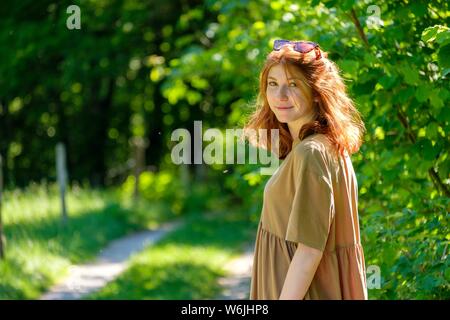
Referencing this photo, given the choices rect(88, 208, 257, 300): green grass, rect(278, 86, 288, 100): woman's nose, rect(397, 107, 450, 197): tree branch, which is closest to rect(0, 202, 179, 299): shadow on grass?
rect(88, 208, 257, 300): green grass

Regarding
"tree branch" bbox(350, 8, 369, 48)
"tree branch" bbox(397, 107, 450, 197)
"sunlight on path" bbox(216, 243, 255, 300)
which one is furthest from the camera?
"sunlight on path" bbox(216, 243, 255, 300)

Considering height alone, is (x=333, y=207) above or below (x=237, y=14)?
below

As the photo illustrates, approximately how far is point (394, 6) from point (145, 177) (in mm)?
18003

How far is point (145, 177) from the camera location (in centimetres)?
2284

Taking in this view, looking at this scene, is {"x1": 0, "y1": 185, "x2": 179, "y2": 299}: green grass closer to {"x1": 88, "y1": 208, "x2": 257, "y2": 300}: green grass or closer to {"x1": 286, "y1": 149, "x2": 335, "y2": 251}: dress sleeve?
{"x1": 88, "y1": 208, "x2": 257, "y2": 300}: green grass

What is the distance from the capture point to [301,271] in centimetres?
299

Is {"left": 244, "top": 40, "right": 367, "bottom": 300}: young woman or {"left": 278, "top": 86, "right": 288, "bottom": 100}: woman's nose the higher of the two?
{"left": 278, "top": 86, "right": 288, "bottom": 100}: woman's nose

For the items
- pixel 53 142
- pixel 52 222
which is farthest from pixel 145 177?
pixel 52 222

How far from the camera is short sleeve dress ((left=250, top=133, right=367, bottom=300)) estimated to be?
2979 mm

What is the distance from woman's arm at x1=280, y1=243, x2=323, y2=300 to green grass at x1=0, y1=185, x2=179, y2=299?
5.53 metres

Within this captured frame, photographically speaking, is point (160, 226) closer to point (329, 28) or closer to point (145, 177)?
point (145, 177)

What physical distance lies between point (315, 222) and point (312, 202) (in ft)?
0.22

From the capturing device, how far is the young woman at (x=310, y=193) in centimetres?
299

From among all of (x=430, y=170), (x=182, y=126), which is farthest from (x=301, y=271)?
(x=182, y=126)
